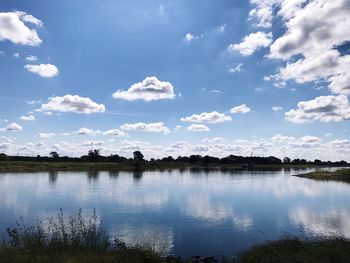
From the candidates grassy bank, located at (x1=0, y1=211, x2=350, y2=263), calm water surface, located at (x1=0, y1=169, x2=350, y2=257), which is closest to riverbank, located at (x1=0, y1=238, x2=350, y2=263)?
grassy bank, located at (x1=0, y1=211, x2=350, y2=263)

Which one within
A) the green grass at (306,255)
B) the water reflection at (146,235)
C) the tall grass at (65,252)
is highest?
the tall grass at (65,252)

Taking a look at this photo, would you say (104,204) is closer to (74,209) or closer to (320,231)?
(74,209)

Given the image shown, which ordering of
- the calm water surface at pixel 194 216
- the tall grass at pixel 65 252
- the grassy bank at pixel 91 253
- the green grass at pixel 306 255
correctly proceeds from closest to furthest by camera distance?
1. the tall grass at pixel 65 252
2. the grassy bank at pixel 91 253
3. the green grass at pixel 306 255
4. the calm water surface at pixel 194 216

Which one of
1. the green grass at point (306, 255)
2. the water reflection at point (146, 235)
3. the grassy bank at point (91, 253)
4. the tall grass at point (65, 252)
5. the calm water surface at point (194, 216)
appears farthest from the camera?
the calm water surface at point (194, 216)

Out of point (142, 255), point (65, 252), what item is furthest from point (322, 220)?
point (65, 252)

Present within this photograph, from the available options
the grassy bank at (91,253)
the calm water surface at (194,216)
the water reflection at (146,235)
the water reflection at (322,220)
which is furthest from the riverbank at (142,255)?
the water reflection at (322,220)

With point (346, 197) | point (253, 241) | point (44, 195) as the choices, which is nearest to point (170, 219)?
point (253, 241)

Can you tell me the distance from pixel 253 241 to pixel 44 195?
35853mm

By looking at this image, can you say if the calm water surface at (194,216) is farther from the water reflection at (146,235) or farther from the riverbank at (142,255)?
the riverbank at (142,255)

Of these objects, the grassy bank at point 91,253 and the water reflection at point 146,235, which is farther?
the water reflection at point 146,235

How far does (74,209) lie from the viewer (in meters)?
38.7

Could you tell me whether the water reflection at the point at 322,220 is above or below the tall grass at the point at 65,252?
below

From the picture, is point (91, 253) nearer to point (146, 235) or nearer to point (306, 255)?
point (306, 255)

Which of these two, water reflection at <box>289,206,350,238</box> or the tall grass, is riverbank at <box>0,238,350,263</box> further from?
water reflection at <box>289,206,350,238</box>
